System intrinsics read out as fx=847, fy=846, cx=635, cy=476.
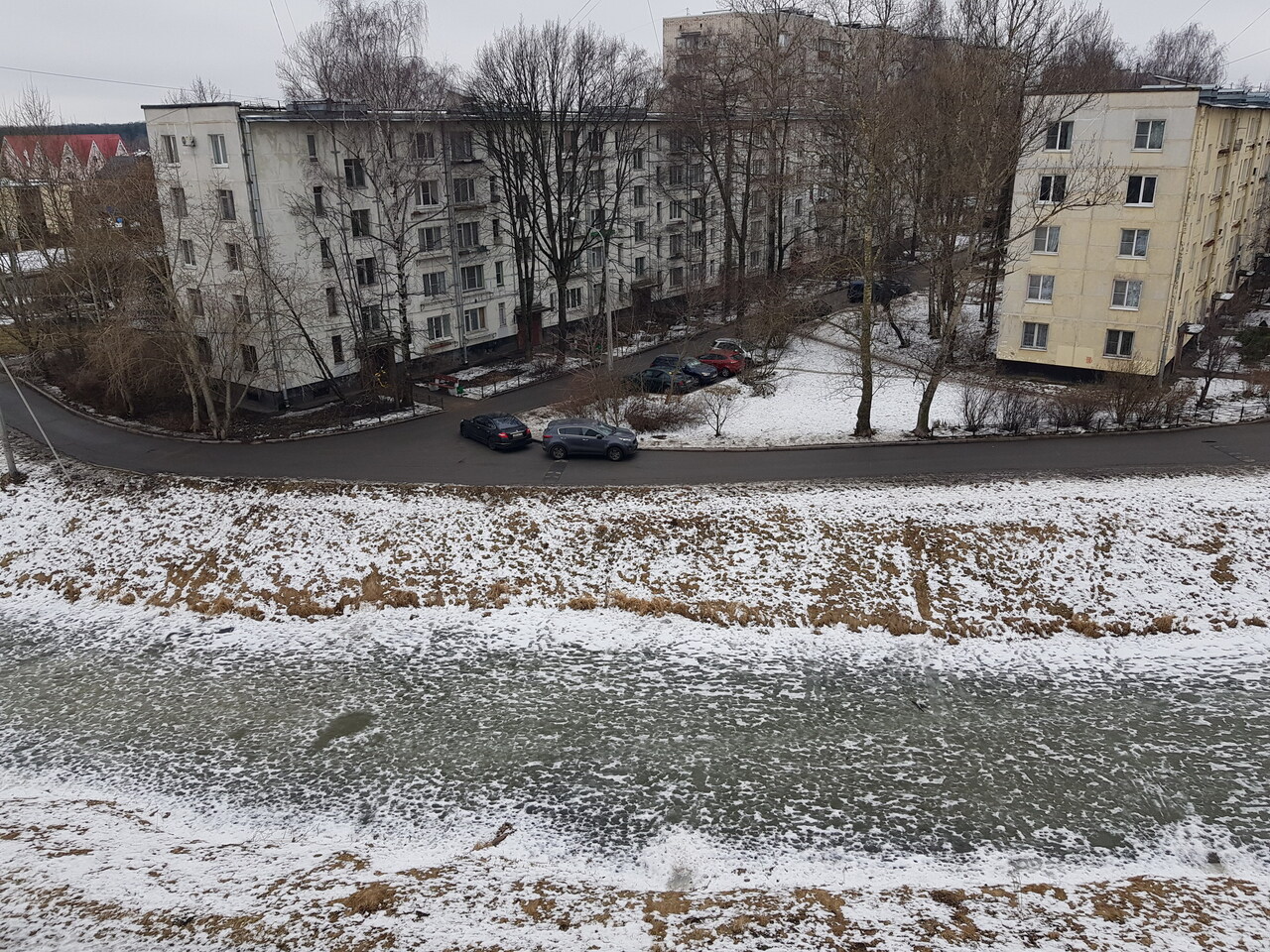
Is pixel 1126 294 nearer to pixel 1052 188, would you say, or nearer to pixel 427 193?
pixel 1052 188

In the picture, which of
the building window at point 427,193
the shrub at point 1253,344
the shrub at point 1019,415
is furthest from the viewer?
the building window at point 427,193

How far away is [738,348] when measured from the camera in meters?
44.6

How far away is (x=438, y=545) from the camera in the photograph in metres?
25.8

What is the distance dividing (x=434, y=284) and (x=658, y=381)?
548 inches

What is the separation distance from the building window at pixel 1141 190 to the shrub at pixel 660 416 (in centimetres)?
2037

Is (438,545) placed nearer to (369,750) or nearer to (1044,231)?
(369,750)

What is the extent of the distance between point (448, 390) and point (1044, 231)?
2878 cm

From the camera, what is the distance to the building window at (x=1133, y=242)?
3597 centimetres

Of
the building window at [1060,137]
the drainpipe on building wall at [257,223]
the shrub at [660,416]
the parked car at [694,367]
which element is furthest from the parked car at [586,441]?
the building window at [1060,137]

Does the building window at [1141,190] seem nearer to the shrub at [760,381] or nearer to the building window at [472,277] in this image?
the shrub at [760,381]

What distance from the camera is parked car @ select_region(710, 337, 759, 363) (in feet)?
142

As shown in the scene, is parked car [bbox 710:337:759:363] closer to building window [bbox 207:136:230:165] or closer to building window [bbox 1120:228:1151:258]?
building window [bbox 1120:228:1151:258]

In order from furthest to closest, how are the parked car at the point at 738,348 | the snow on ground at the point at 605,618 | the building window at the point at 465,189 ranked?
1. the building window at the point at 465,189
2. the parked car at the point at 738,348
3. the snow on ground at the point at 605,618

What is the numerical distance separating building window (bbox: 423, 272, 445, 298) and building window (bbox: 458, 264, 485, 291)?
126 centimetres
